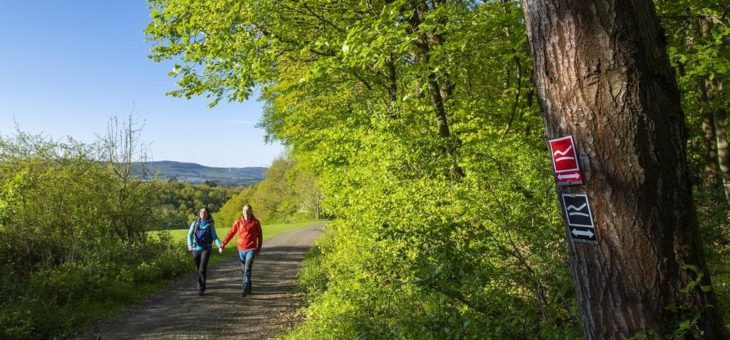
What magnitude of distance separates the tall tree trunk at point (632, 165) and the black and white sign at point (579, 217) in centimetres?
3

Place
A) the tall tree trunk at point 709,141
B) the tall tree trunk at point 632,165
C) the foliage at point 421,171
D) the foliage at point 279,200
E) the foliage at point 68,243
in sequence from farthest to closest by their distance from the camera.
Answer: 1. the foliage at point 279,200
2. the tall tree trunk at point 709,141
3. the foliage at point 68,243
4. the foliage at point 421,171
5. the tall tree trunk at point 632,165

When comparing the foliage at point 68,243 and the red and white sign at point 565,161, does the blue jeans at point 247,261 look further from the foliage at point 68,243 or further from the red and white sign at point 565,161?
the red and white sign at point 565,161

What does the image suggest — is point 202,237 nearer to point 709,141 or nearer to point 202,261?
point 202,261

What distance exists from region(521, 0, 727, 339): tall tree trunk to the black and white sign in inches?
1.4

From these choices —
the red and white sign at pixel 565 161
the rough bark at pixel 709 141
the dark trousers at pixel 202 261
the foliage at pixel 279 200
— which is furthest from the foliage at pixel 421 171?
the foliage at pixel 279 200

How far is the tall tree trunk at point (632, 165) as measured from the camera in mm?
2252

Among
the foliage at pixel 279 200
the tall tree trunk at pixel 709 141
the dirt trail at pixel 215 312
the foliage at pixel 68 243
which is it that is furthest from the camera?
the foliage at pixel 279 200

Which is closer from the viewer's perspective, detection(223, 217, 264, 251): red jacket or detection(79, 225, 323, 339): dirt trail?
detection(79, 225, 323, 339): dirt trail

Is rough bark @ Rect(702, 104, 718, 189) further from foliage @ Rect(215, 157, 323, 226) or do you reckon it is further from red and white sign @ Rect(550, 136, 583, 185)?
foliage @ Rect(215, 157, 323, 226)

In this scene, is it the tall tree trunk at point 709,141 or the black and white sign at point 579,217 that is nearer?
the black and white sign at point 579,217

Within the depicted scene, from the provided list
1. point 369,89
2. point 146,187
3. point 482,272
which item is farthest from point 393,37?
point 146,187

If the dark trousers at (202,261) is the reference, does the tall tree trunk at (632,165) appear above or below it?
above

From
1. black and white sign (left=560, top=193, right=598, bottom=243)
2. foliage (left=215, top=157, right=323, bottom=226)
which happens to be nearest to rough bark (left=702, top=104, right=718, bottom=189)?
black and white sign (left=560, top=193, right=598, bottom=243)

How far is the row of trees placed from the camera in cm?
227
